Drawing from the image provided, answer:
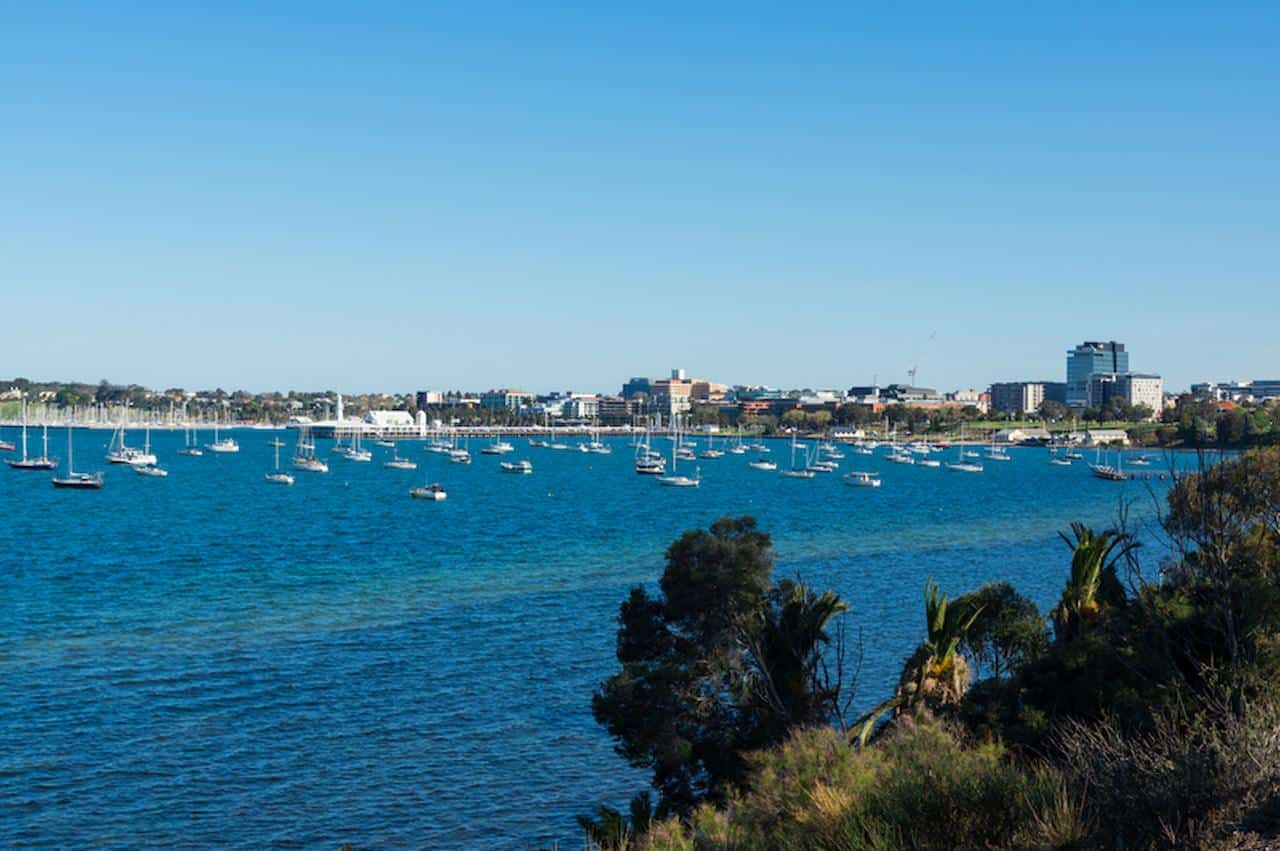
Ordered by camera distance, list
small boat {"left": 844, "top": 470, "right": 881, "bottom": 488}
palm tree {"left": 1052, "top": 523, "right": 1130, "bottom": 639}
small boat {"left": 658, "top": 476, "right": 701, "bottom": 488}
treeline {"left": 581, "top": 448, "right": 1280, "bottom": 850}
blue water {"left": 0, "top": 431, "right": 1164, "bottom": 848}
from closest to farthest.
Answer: treeline {"left": 581, "top": 448, "right": 1280, "bottom": 850} → palm tree {"left": 1052, "top": 523, "right": 1130, "bottom": 639} → blue water {"left": 0, "top": 431, "right": 1164, "bottom": 848} → small boat {"left": 658, "top": 476, "right": 701, "bottom": 488} → small boat {"left": 844, "top": 470, "right": 881, "bottom": 488}

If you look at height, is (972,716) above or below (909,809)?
below

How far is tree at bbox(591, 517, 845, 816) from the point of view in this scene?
79.2 feet

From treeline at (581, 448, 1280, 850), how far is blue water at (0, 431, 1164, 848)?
168 inches

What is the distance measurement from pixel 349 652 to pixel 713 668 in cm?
2011

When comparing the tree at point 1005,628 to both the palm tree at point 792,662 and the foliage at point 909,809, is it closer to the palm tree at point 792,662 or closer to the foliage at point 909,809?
the palm tree at point 792,662

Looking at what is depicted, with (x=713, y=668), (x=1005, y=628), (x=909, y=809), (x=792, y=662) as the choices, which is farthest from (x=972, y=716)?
(x=909, y=809)

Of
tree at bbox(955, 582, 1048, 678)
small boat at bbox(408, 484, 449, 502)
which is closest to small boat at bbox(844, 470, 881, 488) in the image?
small boat at bbox(408, 484, 449, 502)

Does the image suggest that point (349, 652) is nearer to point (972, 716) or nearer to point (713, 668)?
point (713, 668)

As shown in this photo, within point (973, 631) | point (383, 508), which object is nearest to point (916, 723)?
point (973, 631)

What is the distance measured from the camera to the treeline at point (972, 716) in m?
11.8

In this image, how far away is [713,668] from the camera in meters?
25.3

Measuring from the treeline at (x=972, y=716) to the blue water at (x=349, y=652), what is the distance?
4259 mm

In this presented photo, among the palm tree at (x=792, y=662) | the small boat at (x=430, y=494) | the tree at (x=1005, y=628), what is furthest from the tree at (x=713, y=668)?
the small boat at (x=430, y=494)

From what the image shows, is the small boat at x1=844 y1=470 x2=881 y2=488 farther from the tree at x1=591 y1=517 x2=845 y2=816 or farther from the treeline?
the tree at x1=591 y1=517 x2=845 y2=816
